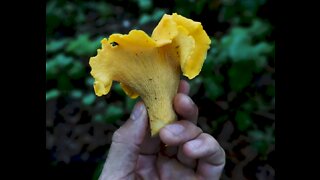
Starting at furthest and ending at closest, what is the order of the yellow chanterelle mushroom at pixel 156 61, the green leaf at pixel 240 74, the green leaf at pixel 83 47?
1. the green leaf at pixel 83 47
2. the green leaf at pixel 240 74
3. the yellow chanterelle mushroom at pixel 156 61

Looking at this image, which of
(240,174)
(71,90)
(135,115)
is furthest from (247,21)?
(135,115)

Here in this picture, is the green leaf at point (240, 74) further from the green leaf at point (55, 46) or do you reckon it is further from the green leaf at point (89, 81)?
the green leaf at point (55, 46)

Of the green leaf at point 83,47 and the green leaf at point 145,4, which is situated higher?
the green leaf at point 145,4

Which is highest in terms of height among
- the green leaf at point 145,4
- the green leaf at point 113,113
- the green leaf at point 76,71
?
the green leaf at point 145,4

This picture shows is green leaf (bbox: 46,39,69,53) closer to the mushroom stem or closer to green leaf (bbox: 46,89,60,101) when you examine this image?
green leaf (bbox: 46,89,60,101)

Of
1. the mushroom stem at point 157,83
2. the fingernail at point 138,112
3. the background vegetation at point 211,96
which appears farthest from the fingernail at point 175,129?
the background vegetation at point 211,96

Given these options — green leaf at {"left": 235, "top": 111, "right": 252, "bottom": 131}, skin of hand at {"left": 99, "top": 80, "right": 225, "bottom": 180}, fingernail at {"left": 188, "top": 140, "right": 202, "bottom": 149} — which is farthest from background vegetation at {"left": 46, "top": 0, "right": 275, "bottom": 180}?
fingernail at {"left": 188, "top": 140, "right": 202, "bottom": 149}

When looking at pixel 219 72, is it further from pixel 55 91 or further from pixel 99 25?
pixel 99 25

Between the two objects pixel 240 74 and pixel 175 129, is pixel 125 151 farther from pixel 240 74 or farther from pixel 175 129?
pixel 240 74
